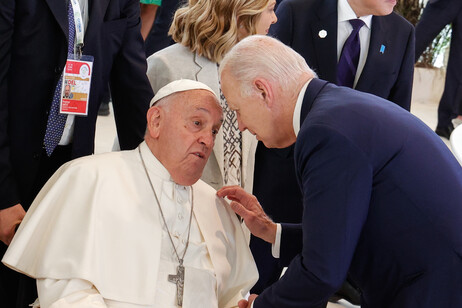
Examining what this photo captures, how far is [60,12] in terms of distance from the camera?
270 centimetres

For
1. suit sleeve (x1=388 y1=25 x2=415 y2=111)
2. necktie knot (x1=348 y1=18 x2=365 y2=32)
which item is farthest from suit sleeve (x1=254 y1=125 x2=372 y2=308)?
suit sleeve (x1=388 y1=25 x2=415 y2=111)

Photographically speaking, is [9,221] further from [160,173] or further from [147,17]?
[147,17]

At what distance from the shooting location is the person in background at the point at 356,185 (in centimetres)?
210

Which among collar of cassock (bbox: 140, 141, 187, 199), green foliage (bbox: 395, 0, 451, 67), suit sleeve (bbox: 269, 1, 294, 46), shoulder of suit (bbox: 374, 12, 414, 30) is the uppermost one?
shoulder of suit (bbox: 374, 12, 414, 30)

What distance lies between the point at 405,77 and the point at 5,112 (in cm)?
204

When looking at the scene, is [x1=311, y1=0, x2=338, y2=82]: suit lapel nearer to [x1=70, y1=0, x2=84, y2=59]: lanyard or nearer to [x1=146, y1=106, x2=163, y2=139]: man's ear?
[x1=146, y1=106, x2=163, y2=139]: man's ear

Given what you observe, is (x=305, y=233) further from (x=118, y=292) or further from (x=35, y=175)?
(x=35, y=175)

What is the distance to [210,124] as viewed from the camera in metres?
2.79

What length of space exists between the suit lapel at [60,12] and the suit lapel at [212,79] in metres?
0.84

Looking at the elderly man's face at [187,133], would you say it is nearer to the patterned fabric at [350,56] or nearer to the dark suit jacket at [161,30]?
the patterned fabric at [350,56]

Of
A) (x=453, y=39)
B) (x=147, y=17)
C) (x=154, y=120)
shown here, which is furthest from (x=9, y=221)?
(x=453, y=39)

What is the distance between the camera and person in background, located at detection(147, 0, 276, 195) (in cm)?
339

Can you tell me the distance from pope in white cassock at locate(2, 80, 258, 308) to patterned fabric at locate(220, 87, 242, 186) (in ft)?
1.72

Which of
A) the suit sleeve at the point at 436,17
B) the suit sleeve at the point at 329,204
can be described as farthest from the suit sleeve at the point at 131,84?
the suit sleeve at the point at 436,17
